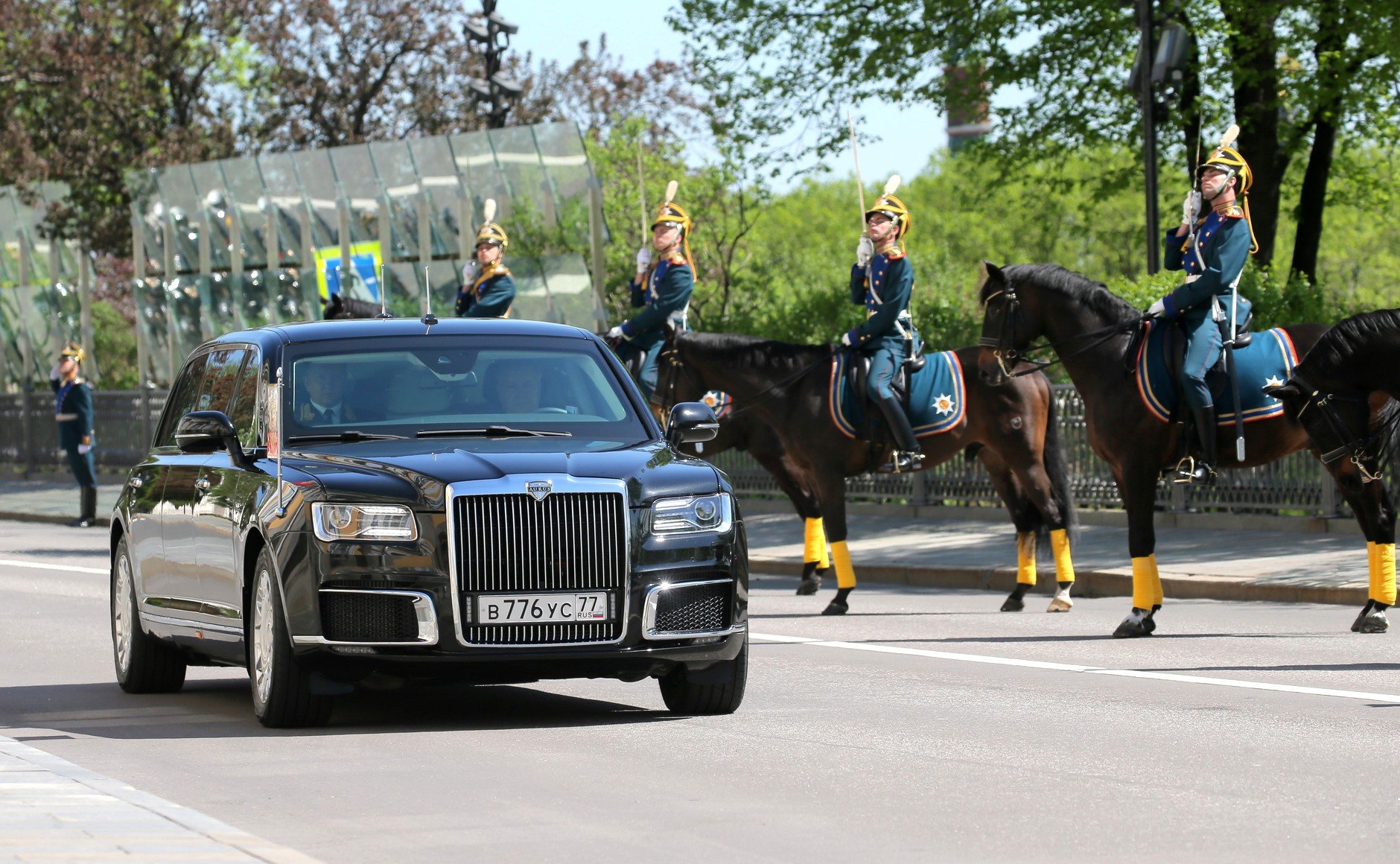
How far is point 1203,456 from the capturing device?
14.6 meters

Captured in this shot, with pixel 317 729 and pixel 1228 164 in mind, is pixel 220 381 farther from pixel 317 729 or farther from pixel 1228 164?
pixel 1228 164

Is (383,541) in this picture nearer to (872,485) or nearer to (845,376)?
(845,376)

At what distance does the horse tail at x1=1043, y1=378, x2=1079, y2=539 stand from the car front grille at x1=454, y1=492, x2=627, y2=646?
302 inches

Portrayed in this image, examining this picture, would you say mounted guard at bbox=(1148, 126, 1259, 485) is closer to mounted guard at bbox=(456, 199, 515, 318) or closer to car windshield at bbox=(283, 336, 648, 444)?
car windshield at bbox=(283, 336, 648, 444)

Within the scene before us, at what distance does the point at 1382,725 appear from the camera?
9.59 m

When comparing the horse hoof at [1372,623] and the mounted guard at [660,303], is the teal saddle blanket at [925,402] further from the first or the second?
the horse hoof at [1372,623]

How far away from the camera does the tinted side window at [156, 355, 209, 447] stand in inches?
475

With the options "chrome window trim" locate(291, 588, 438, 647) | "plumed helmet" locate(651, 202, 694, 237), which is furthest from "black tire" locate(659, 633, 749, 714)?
"plumed helmet" locate(651, 202, 694, 237)

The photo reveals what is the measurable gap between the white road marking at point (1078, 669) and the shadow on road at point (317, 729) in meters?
2.20

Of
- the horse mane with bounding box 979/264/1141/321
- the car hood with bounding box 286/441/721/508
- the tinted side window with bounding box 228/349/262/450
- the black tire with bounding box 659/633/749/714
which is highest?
the horse mane with bounding box 979/264/1141/321

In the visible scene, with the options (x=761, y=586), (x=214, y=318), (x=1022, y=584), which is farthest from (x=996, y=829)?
(x=214, y=318)

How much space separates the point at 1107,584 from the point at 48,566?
10669mm

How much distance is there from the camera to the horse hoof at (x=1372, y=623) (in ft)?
45.4

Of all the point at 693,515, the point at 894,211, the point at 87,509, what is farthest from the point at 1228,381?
the point at 87,509
